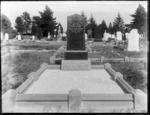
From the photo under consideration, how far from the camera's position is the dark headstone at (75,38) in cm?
1265

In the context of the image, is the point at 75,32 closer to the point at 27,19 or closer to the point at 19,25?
the point at 19,25

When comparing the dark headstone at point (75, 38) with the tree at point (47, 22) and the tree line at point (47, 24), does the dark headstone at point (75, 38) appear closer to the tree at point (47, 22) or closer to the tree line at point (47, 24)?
the tree line at point (47, 24)

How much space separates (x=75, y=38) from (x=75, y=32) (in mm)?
381

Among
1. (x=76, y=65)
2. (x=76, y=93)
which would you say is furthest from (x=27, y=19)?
(x=76, y=93)

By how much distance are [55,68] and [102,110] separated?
725cm

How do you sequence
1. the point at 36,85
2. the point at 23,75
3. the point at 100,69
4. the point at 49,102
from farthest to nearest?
the point at 100,69
the point at 23,75
the point at 36,85
the point at 49,102

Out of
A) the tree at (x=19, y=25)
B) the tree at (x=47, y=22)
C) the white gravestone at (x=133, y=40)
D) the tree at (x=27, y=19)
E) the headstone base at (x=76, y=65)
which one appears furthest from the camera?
the tree at (x=27, y=19)

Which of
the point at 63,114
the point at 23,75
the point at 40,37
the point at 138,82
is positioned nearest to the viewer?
the point at 63,114

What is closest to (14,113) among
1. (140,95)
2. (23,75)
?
(140,95)

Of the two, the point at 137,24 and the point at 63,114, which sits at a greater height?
the point at 137,24

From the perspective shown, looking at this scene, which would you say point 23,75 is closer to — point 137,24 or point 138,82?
point 138,82

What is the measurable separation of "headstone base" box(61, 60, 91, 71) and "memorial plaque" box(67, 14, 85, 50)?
100cm

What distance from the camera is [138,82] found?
928 centimetres

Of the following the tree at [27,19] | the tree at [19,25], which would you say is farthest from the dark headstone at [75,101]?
the tree at [27,19]
